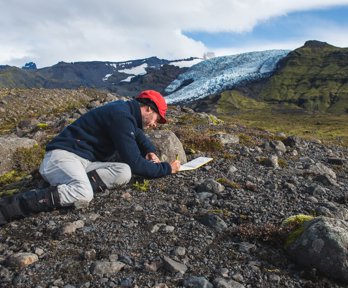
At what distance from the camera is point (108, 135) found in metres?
10.3

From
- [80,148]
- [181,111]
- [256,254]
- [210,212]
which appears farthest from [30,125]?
[256,254]

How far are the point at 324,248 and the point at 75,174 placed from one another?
556 centimetres

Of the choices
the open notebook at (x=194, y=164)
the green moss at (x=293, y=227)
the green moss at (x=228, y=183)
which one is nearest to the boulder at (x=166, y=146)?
the open notebook at (x=194, y=164)

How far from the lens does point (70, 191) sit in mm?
9258

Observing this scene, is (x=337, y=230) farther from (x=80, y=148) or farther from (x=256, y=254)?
(x=80, y=148)

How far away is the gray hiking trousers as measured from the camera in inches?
367

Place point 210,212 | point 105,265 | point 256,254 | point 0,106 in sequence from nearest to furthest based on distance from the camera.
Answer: point 105,265, point 256,254, point 210,212, point 0,106

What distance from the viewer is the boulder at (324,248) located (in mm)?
6477

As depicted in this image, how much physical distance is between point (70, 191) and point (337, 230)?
560 cm

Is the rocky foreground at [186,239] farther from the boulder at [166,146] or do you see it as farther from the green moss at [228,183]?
the boulder at [166,146]

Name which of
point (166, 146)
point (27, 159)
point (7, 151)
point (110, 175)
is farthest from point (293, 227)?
point (7, 151)

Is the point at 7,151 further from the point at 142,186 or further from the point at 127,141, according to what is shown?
the point at 127,141

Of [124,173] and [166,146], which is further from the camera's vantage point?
[166,146]

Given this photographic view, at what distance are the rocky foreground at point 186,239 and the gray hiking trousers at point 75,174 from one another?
29 cm
